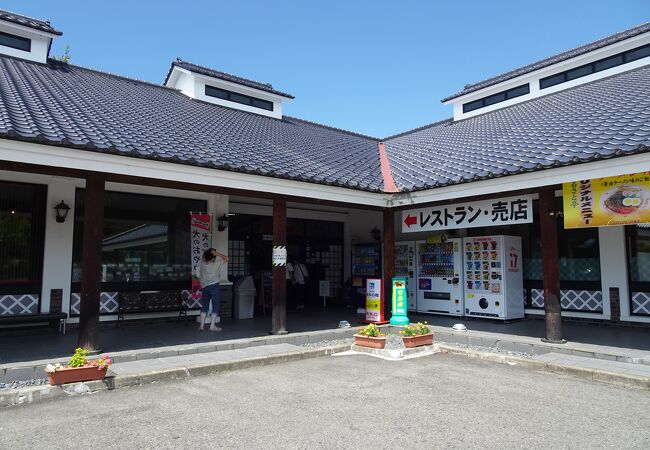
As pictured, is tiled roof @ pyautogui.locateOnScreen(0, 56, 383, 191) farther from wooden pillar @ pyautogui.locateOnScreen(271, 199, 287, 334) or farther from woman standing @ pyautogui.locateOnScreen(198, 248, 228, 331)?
woman standing @ pyautogui.locateOnScreen(198, 248, 228, 331)

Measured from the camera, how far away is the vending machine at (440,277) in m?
11.2

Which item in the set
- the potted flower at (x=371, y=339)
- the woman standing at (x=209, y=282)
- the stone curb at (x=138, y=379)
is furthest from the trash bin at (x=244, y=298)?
the stone curb at (x=138, y=379)

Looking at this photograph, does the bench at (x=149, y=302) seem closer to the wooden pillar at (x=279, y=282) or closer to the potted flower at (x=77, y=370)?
the wooden pillar at (x=279, y=282)

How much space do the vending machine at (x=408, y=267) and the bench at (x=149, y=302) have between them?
574 cm

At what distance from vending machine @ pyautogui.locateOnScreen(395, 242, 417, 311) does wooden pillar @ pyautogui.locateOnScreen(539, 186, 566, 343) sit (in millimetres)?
4695

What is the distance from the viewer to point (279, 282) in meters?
8.72

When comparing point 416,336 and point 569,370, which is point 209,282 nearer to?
point 416,336

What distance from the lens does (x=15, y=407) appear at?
16.2ft

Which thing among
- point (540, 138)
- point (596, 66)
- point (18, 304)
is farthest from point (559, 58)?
point (18, 304)

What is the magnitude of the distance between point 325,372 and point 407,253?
646 cm

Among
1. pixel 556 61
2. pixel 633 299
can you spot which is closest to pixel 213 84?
pixel 556 61

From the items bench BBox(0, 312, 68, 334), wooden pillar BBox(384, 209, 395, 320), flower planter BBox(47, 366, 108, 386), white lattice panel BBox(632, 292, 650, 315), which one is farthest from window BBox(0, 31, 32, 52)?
white lattice panel BBox(632, 292, 650, 315)

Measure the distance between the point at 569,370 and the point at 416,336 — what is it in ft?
8.03

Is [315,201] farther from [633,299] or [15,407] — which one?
[633,299]
